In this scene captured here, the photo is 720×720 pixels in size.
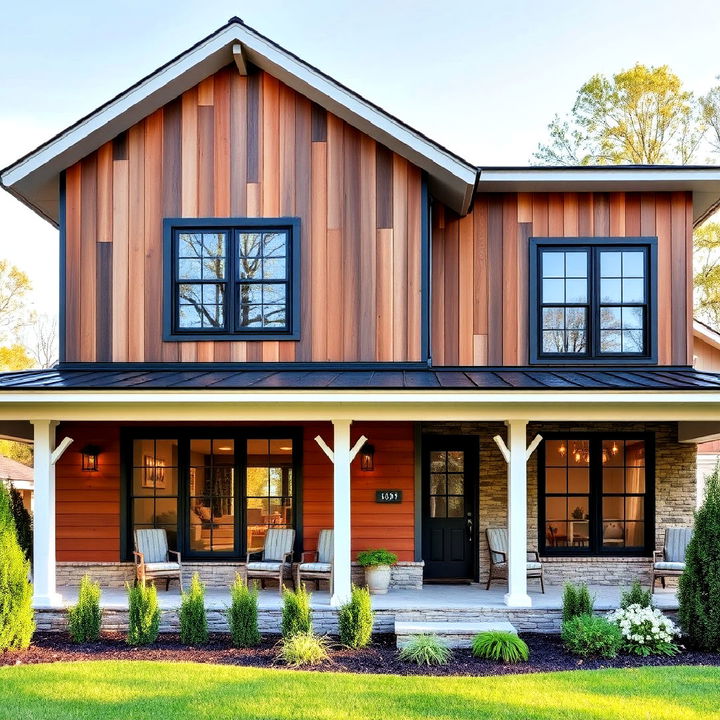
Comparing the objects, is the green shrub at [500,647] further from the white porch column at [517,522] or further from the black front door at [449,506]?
the black front door at [449,506]

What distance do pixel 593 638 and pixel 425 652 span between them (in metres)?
1.59

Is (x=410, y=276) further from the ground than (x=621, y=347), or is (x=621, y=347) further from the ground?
(x=410, y=276)

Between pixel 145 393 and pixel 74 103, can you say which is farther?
pixel 74 103

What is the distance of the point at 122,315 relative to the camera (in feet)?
33.2

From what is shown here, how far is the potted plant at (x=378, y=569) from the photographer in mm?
9570

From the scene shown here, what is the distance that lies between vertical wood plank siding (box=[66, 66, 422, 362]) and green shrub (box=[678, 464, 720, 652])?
147 inches

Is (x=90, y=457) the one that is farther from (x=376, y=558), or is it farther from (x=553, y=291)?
(x=553, y=291)

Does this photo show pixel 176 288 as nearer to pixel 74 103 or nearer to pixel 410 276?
pixel 410 276

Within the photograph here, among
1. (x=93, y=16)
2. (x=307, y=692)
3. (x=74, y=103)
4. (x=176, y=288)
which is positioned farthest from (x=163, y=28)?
(x=307, y=692)

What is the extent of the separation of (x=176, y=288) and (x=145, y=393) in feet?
7.14

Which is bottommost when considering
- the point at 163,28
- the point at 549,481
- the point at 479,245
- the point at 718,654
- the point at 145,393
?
the point at 718,654

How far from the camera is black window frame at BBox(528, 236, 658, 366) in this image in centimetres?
1058

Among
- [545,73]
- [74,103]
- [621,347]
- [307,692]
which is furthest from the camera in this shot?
[74,103]

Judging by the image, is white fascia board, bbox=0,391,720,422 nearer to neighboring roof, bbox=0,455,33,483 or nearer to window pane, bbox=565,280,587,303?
window pane, bbox=565,280,587,303
